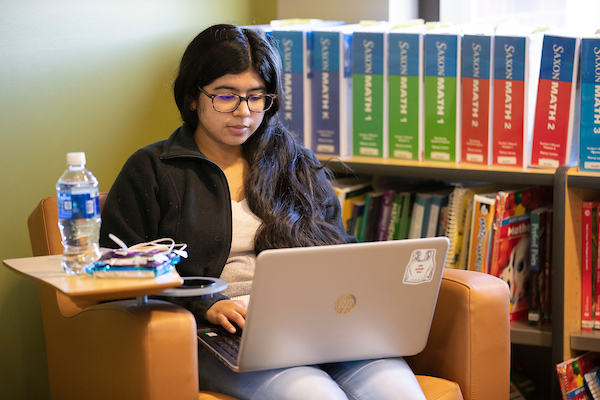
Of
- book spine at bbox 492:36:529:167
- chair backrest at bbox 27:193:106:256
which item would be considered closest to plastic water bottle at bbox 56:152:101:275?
chair backrest at bbox 27:193:106:256

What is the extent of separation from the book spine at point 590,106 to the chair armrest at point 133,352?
1.12m

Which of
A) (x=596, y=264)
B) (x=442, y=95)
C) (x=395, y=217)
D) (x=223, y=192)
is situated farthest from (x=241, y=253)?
(x=596, y=264)

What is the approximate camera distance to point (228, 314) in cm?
127

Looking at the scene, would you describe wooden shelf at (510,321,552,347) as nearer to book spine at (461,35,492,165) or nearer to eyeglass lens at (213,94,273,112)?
book spine at (461,35,492,165)

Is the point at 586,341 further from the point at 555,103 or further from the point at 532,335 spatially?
the point at 555,103

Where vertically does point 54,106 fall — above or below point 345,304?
above

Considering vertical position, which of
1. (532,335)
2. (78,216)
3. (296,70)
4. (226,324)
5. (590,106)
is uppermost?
(296,70)

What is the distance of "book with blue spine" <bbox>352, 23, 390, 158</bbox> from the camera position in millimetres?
1890

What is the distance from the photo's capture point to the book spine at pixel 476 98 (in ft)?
5.82

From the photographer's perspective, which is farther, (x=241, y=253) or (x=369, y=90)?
(x=369, y=90)

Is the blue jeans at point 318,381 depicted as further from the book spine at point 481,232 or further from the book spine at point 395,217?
the book spine at point 395,217

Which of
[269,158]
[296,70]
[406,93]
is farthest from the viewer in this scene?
[296,70]

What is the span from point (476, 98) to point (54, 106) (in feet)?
3.70

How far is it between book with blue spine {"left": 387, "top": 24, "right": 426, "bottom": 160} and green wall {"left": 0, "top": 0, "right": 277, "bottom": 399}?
0.71m
